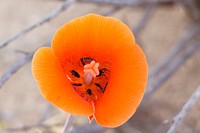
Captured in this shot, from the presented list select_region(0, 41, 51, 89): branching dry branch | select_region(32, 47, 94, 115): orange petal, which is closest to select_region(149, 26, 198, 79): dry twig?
select_region(0, 41, 51, 89): branching dry branch

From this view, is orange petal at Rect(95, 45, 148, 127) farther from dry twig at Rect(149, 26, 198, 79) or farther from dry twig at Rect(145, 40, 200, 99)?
dry twig at Rect(149, 26, 198, 79)

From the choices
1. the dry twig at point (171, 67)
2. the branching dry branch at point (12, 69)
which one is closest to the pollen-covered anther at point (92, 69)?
the branching dry branch at point (12, 69)

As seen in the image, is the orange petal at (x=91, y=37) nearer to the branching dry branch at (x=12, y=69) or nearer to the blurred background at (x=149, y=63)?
the branching dry branch at (x=12, y=69)

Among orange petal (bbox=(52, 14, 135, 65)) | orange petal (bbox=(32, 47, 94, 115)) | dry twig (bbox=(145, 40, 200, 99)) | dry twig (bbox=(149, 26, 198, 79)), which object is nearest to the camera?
orange petal (bbox=(32, 47, 94, 115))

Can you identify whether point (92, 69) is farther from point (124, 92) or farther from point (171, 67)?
point (171, 67)

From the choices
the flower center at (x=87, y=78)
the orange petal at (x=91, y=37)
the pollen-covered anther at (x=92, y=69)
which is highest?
the orange petal at (x=91, y=37)

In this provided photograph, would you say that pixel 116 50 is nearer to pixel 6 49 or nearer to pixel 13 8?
pixel 6 49
